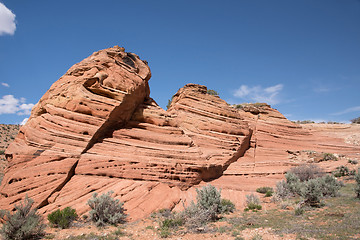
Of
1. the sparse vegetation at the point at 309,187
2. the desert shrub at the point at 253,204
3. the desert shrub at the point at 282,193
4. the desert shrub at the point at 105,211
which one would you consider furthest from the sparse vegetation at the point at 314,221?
A: the desert shrub at the point at 105,211

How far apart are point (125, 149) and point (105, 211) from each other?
14.9ft

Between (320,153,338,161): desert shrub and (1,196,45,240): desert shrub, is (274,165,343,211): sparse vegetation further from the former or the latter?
(1,196,45,240): desert shrub

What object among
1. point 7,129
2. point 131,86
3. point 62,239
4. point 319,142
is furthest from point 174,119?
point 7,129

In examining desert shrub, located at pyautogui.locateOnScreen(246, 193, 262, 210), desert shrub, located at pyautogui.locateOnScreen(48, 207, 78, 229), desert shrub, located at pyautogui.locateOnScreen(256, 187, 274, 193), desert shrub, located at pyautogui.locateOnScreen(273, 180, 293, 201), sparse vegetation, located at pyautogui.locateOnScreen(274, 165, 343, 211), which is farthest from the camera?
desert shrub, located at pyautogui.locateOnScreen(256, 187, 274, 193)

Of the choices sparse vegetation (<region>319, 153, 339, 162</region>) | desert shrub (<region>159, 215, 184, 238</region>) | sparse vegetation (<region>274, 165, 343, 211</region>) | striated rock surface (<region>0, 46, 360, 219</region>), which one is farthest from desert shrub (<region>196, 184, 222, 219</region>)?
sparse vegetation (<region>319, 153, 339, 162</region>)

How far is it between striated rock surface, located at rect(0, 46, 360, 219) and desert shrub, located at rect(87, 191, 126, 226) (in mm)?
753

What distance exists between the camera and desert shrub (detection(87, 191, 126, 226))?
8.45 metres

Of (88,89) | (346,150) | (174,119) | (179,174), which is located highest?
(88,89)

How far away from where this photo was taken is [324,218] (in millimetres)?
7531

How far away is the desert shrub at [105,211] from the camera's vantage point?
8445 millimetres

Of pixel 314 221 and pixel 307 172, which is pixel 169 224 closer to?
pixel 314 221

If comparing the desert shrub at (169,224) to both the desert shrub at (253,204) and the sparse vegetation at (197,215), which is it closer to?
the sparse vegetation at (197,215)

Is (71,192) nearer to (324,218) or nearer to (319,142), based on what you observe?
(324,218)

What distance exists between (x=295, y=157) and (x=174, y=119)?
11.6 meters
